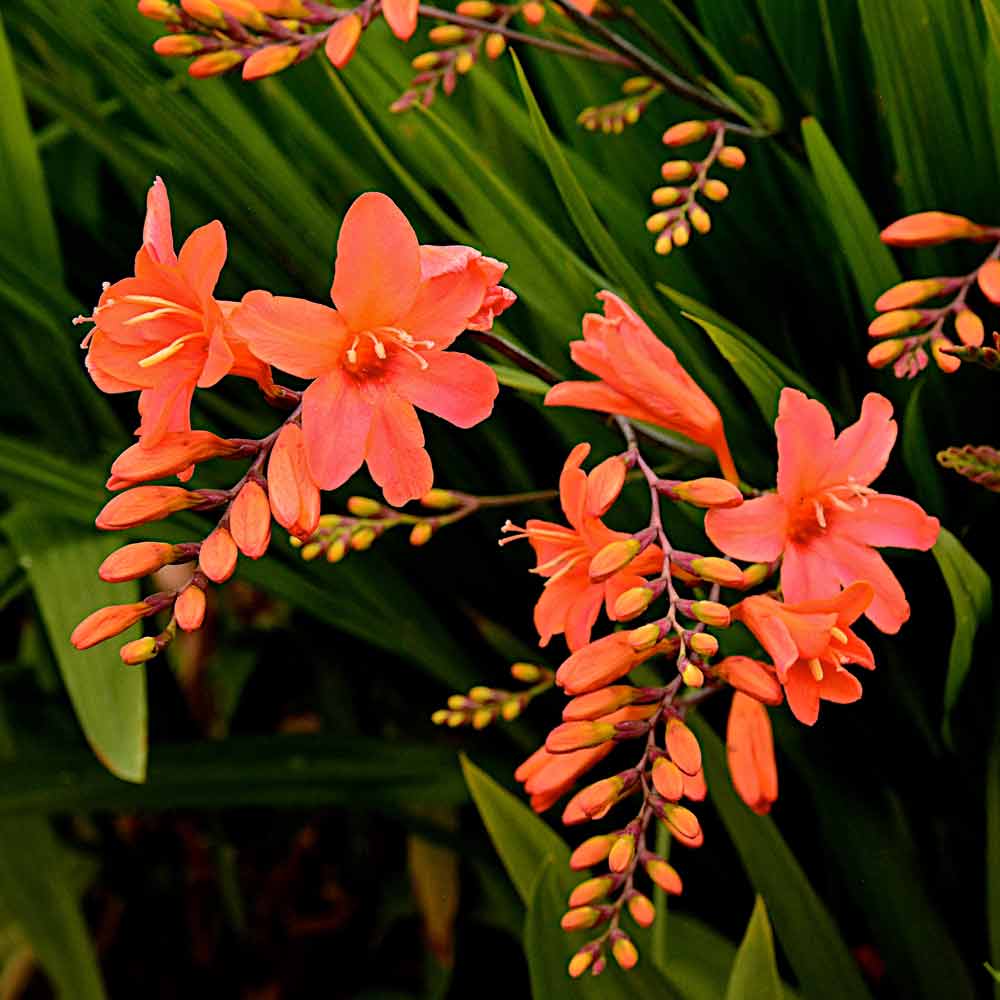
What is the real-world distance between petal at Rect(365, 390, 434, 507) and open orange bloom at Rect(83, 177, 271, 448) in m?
0.07

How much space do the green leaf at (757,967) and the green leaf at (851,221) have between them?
36 centimetres

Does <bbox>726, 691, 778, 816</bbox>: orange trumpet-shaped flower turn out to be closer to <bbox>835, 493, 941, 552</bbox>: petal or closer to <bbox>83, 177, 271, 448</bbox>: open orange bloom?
<bbox>835, 493, 941, 552</bbox>: petal

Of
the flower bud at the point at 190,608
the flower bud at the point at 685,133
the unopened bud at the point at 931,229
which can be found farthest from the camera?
the flower bud at the point at 685,133

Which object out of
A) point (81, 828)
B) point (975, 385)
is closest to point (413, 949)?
point (81, 828)

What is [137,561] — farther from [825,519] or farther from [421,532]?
[825,519]

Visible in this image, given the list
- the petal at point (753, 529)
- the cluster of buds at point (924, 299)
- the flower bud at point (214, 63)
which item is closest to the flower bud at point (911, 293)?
the cluster of buds at point (924, 299)

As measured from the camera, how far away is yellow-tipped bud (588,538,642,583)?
1.51 feet

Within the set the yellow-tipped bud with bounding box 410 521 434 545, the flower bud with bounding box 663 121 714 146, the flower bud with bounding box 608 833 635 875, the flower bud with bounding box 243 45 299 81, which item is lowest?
the flower bud with bounding box 608 833 635 875

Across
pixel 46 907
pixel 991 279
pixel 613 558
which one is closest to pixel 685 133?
pixel 991 279

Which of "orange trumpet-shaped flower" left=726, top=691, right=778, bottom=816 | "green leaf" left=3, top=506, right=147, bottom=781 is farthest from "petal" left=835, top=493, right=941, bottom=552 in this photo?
"green leaf" left=3, top=506, right=147, bottom=781

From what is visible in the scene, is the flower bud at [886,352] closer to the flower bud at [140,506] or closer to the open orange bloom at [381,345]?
the open orange bloom at [381,345]

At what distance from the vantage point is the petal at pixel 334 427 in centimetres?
45

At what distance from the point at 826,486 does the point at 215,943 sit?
37.5 inches


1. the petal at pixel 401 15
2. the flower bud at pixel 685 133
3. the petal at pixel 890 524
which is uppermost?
the petal at pixel 401 15
